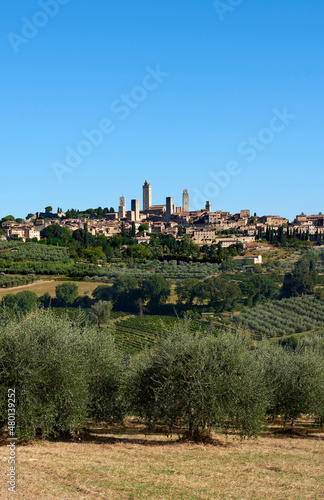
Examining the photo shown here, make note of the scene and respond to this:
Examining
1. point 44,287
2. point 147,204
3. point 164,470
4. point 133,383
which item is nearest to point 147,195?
point 147,204

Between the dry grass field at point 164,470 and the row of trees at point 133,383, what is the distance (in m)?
0.76

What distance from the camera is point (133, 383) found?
46.9 feet

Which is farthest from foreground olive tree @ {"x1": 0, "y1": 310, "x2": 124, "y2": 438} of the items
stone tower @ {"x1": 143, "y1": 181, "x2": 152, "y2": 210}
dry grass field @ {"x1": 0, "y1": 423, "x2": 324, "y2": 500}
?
stone tower @ {"x1": 143, "y1": 181, "x2": 152, "y2": 210}

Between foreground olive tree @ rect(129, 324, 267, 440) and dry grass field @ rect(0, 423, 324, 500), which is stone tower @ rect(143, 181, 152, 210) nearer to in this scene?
foreground olive tree @ rect(129, 324, 267, 440)

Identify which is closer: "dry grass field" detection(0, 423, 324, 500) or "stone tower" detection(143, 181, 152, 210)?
"dry grass field" detection(0, 423, 324, 500)

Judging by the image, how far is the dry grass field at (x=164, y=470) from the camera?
29.7 feet

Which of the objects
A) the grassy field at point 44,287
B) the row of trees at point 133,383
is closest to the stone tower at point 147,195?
the grassy field at point 44,287

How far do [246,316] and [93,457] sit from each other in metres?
37.5

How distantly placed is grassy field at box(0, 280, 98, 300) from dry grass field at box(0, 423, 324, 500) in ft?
145

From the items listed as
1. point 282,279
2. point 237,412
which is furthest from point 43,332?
point 282,279

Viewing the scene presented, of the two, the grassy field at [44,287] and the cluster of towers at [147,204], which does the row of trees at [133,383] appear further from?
the cluster of towers at [147,204]

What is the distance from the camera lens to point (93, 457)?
11141 mm

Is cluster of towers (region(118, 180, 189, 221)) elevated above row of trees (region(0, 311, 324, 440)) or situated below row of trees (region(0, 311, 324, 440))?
above

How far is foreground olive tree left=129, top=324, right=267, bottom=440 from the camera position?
1283 cm
